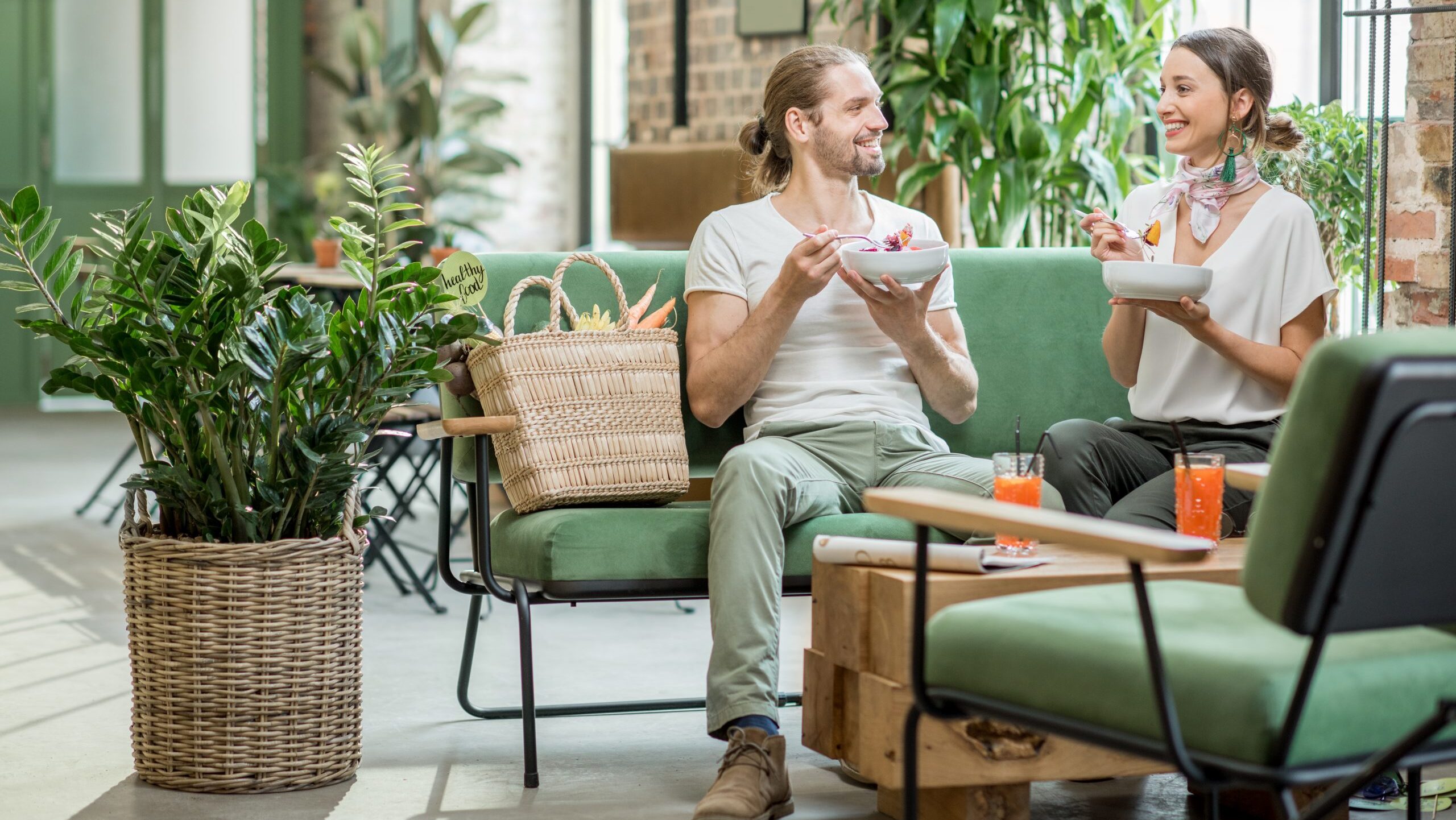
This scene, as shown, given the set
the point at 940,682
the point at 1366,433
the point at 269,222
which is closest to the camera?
the point at 1366,433

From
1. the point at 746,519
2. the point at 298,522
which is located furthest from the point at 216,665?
the point at 746,519

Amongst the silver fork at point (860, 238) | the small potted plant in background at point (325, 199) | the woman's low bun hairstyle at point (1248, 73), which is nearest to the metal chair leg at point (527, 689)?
the silver fork at point (860, 238)

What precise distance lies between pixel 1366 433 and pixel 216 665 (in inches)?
68.5

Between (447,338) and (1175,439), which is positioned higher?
(447,338)

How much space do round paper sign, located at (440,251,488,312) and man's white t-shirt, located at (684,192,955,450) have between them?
401 mm

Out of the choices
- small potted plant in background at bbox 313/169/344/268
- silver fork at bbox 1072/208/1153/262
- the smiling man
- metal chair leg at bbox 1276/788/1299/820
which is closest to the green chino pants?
the smiling man

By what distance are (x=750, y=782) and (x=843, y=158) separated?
3.92 feet

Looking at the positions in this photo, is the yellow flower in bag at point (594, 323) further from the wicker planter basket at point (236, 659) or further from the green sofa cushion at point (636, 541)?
the wicker planter basket at point (236, 659)

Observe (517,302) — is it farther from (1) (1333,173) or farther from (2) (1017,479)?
(1) (1333,173)

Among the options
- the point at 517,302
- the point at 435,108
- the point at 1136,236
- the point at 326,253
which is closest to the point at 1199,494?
the point at 1136,236

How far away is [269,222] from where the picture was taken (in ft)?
30.6

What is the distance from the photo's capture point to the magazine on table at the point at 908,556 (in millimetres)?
2103

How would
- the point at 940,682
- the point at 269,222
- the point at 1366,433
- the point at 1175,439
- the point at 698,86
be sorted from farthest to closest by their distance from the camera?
the point at 269,222, the point at 698,86, the point at 1175,439, the point at 940,682, the point at 1366,433

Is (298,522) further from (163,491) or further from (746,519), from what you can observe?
(746,519)
